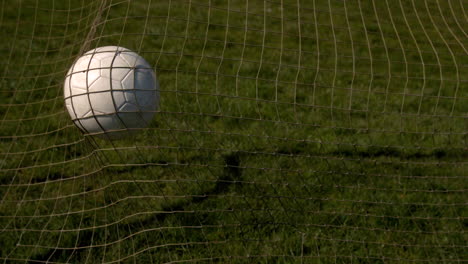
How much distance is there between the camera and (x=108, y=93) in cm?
273

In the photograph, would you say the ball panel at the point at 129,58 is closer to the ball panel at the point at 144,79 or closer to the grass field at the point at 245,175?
the ball panel at the point at 144,79

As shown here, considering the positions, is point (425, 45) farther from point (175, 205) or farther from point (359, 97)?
point (175, 205)

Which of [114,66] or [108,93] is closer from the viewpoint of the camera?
[108,93]

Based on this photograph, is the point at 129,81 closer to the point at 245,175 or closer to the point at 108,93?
the point at 108,93

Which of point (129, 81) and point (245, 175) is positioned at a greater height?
point (129, 81)

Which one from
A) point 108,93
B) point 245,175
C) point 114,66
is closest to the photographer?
point 108,93

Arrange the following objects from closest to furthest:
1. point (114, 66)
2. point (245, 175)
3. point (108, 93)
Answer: point (108, 93)
point (114, 66)
point (245, 175)

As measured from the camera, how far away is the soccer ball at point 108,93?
2.73m

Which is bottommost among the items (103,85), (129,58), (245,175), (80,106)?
(245,175)

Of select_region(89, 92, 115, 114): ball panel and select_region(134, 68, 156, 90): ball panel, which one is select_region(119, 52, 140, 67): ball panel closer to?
select_region(134, 68, 156, 90): ball panel

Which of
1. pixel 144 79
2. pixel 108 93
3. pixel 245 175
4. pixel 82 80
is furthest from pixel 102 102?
pixel 245 175

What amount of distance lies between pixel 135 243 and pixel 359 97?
8.88ft

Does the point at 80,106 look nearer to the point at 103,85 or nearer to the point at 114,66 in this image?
the point at 103,85

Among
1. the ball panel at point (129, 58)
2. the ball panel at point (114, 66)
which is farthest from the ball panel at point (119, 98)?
the ball panel at point (129, 58)
